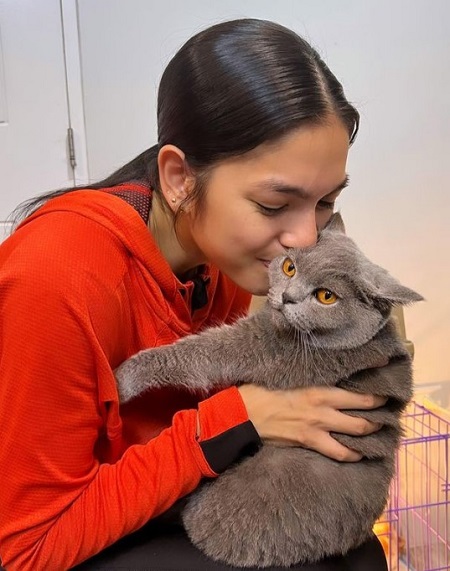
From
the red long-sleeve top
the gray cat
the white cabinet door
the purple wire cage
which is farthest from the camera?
the white cabinet door

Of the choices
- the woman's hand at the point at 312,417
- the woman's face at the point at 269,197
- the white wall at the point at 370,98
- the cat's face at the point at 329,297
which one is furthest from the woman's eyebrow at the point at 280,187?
the white wall at the point at 370,98

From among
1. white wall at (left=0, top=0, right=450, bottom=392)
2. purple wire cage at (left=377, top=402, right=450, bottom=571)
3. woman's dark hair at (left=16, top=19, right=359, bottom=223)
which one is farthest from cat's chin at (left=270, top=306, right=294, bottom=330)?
white wall at (left=0, top=0, right=450, bottom=392)

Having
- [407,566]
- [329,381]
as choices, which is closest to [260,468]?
[329,381]

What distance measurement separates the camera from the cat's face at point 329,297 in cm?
97

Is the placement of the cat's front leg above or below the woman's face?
below

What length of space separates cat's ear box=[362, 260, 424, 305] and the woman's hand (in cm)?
19

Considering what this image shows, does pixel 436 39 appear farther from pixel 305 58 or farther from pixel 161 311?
pixel 161 311

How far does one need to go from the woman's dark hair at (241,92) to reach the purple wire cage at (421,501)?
1.23 meters

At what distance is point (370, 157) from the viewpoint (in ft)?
7.49

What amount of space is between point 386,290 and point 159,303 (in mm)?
398

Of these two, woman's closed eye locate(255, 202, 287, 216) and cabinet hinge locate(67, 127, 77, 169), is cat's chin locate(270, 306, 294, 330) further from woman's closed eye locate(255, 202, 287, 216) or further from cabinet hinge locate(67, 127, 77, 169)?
cabinet hinge locate(67, 127, 77, 169)

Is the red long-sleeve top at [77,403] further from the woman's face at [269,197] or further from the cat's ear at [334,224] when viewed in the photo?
the cat's ear at [334,224]

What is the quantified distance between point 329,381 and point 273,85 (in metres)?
0.51

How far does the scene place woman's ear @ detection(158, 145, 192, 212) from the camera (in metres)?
1.01
